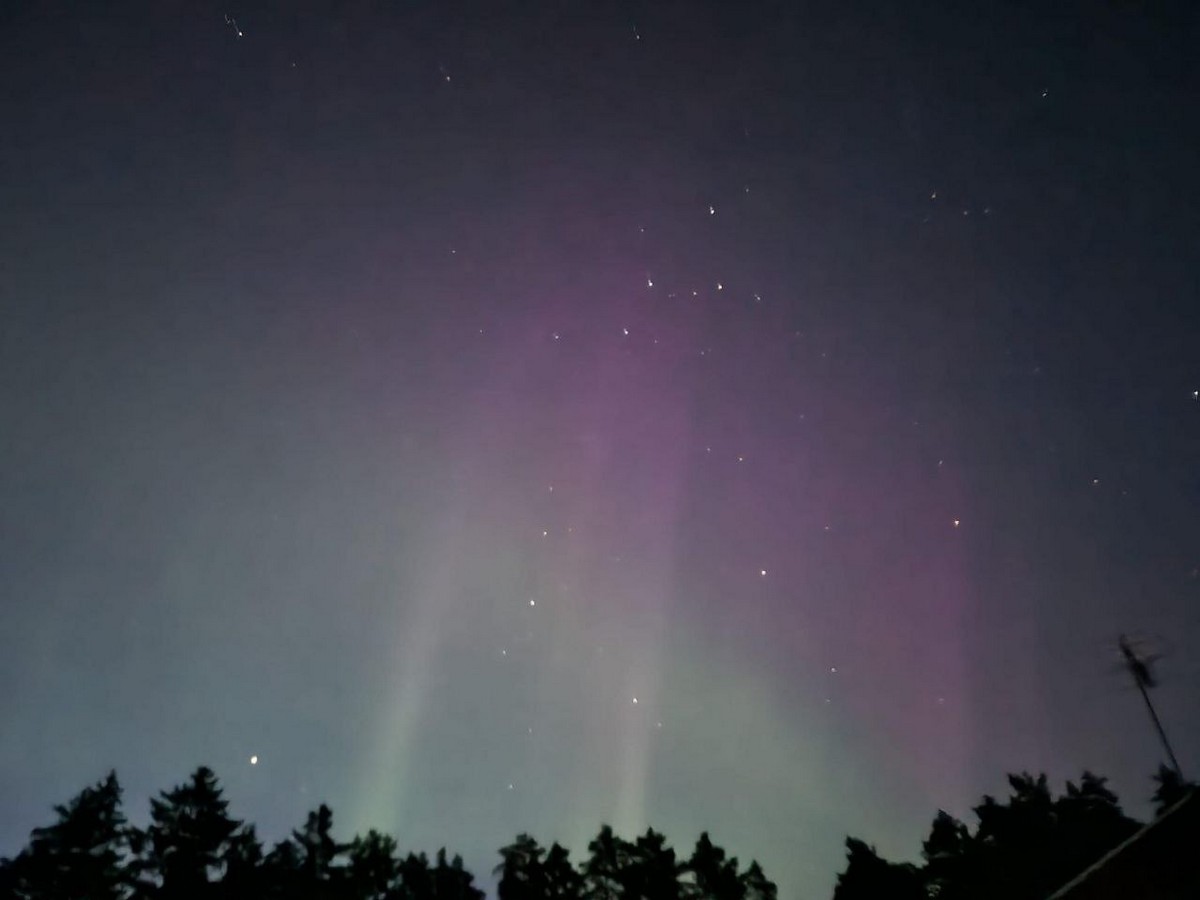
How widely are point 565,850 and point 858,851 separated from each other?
44.0 feet

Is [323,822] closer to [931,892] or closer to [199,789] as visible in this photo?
[199,789]

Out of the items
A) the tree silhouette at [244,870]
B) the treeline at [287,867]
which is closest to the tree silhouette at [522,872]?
the treeline at [287,867]

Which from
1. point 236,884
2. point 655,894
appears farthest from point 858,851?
Answer: point 236,884

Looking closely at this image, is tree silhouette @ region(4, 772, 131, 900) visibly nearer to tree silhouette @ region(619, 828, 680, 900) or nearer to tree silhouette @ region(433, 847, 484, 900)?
tree silhouette @ region(433, 847, 484, 900)

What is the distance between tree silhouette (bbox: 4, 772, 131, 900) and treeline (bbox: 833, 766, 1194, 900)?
100ft

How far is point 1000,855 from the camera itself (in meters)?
33.9

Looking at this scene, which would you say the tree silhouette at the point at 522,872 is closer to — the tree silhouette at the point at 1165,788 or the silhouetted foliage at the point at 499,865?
the silhouetted foliage at the point at 499,865

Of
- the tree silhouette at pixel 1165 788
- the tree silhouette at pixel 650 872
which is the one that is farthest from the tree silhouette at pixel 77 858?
the tree silhouette at pixel 1165 788

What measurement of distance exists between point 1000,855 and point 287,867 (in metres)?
31.4

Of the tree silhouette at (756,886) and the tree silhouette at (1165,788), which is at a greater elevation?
the tree silhouette at (1165,788)

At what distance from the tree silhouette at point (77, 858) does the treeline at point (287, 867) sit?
0.04 meters

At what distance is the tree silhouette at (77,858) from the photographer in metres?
29.1

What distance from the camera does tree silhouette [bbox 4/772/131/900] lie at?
95.6 feet

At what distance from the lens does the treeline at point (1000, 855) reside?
32.5m
